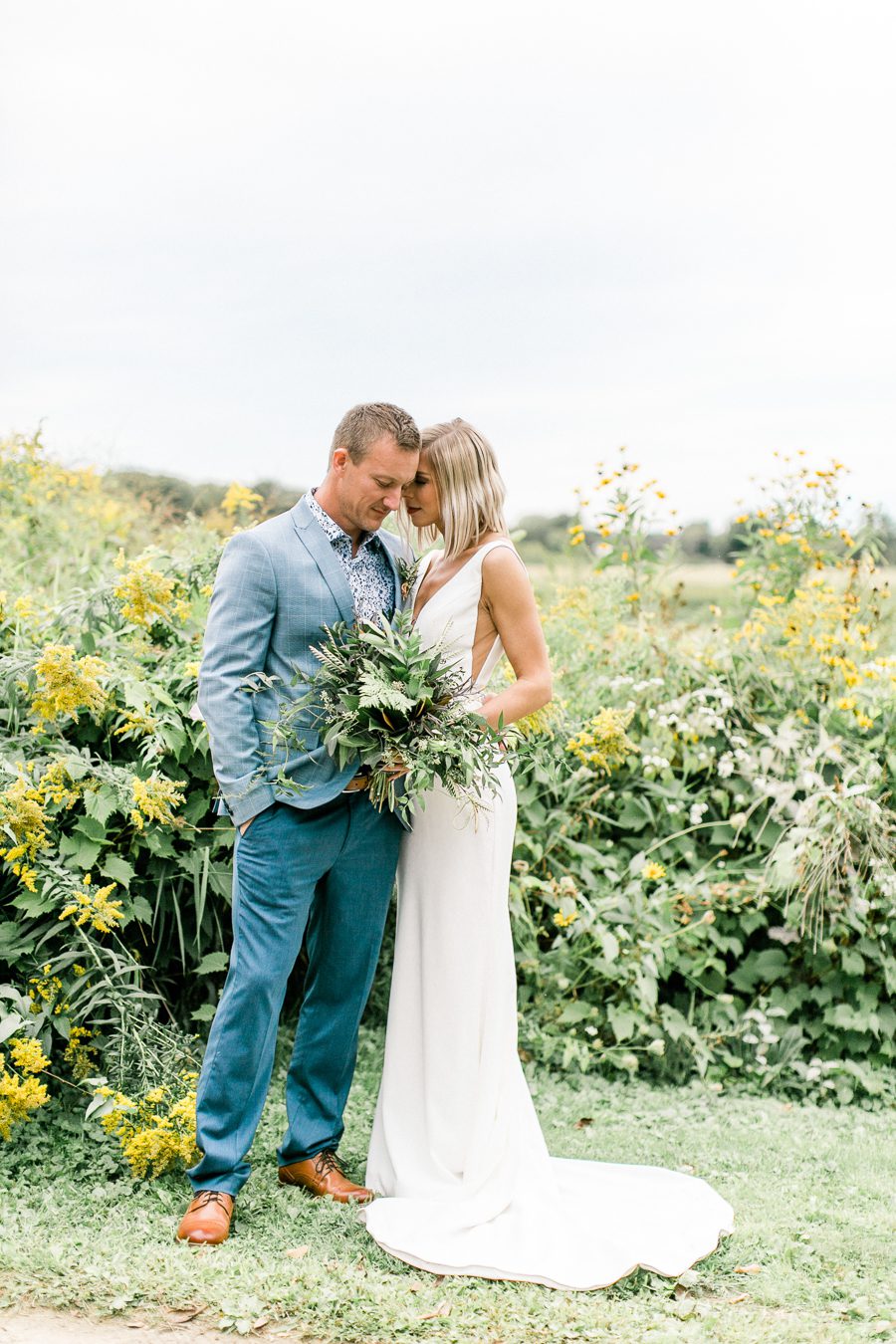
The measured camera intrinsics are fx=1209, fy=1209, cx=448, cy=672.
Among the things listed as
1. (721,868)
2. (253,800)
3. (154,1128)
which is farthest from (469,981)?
(721,868)

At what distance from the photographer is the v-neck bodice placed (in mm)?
3408

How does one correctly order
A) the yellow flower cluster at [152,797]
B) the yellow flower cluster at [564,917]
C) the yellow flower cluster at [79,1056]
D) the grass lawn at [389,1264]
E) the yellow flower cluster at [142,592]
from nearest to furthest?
the grass lawn at [389,1264] → the yellow flower cluster at [152,797] → the yellow flower cluster at [79,1056] → the yellow flower cluster at [142,592] → the yellow flower cluster at [564,917]

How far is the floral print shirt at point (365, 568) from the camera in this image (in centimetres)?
337

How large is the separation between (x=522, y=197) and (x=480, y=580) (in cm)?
612

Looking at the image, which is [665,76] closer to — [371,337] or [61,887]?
[371,337]

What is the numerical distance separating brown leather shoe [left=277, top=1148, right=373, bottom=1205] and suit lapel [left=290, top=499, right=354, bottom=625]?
1580 millimetres

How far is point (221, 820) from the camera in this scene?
162 inches

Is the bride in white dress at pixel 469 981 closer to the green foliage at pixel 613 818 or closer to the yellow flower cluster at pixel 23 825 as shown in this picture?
the green foliage at pixel 613 818

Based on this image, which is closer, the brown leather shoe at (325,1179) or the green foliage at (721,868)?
the brown leather shoe at (325,1179)

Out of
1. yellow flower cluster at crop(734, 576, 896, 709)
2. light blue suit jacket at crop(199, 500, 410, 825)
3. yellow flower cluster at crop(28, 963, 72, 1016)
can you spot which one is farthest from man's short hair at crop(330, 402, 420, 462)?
yellow flower cluster at crop(734, 576, 896, 709)

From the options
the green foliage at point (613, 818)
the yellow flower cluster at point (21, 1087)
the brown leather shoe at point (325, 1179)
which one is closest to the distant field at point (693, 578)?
the green foliage at point (613, 818)

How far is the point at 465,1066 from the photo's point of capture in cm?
345

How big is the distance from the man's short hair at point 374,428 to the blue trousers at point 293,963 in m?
0.96

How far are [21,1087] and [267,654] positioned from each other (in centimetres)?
146
